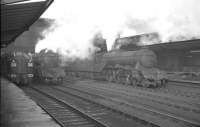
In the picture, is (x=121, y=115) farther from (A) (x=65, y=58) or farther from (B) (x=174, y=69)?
(A) (x=65, y=58)

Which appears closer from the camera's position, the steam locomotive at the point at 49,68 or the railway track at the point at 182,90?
the railway track at the point at 182,90

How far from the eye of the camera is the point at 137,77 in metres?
17.6

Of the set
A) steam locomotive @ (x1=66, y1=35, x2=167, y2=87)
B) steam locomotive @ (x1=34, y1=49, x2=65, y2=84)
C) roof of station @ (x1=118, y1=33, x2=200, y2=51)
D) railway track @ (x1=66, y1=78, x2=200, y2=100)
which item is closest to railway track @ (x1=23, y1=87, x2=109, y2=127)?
railway track @ (x1=66, y1=78, x2=200, y2=100)

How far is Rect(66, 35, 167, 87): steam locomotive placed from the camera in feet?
55.6

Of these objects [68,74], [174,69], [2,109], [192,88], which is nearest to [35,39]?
[68,74]

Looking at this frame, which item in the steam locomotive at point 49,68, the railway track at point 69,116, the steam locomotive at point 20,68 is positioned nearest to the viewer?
the railway track at point 69,116

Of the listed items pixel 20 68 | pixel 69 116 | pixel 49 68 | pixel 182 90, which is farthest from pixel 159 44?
pixel 69 116

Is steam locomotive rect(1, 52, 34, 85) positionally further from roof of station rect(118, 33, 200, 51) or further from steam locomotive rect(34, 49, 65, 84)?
roof of station rect(118, 33, 200, 51)

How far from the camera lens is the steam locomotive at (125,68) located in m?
17.0

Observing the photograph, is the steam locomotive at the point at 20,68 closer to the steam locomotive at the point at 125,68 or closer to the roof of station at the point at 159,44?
the steam locomotive at the point at 125,68

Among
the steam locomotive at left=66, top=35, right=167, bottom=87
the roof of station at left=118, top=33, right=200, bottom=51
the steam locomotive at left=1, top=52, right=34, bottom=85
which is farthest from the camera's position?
the steam locomotive at left=1, top=52, right=34, bottom=85

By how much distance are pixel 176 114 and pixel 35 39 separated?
35.5 metres

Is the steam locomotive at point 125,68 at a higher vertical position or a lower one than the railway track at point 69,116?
higher

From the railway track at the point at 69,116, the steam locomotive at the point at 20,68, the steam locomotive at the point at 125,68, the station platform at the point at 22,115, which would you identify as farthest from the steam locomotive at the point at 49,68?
the station platform at the point at 22,115
